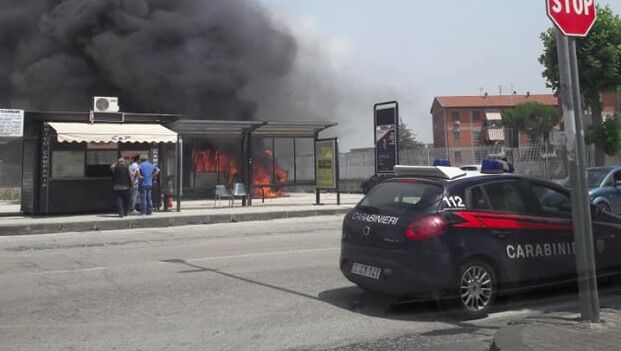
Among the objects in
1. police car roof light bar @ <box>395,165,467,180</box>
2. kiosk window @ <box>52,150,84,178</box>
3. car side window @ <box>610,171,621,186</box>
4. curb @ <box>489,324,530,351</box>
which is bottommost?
curb @ <box>489,324,530,351</box>

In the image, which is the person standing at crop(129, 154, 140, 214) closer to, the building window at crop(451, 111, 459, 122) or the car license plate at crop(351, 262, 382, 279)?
the car license plate at crop(351, 262, 382, 279)

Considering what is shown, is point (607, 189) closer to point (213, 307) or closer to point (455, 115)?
point (213, 307)

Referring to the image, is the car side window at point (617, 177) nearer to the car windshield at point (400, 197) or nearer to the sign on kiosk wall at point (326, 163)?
the sign on kiosk wall at point (326, 163)

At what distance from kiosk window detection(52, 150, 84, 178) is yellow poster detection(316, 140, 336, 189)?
7.72m

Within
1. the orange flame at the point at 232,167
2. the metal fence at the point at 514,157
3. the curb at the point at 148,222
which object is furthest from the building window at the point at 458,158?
the curb at the point at 148,222

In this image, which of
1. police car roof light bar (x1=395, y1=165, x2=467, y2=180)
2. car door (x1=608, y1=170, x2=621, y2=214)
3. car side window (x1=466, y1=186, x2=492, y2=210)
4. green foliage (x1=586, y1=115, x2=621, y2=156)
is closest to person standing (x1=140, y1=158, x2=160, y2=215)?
police car roof light bar (x1=395, y1=165, x2=467, y2=180)

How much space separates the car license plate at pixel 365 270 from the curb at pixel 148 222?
9937 mm

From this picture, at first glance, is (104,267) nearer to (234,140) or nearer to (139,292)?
(139,292)

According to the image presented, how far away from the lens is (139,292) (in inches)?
278

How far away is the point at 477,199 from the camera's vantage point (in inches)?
243

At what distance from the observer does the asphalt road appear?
5141 millimetres

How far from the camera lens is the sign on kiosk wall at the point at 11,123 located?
626 inches

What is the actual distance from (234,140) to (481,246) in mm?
23241

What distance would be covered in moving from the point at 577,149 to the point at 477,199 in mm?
1355
